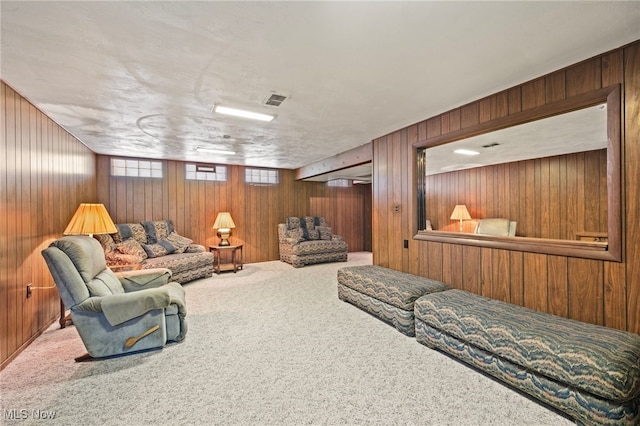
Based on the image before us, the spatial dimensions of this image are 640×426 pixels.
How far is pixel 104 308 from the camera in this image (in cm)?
233

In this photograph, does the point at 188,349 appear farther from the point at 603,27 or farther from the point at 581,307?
the point at 603,27

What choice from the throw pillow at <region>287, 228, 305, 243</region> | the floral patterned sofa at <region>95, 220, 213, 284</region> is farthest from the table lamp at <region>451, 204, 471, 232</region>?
the floral patterned sofa at <region>95, 220, 213, 284</region>

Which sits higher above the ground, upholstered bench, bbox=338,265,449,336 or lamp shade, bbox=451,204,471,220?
lamp shade, bbox=451,204,471,220

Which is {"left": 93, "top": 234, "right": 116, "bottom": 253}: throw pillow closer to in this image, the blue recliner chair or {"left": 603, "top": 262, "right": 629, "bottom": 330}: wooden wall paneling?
the blue recliner chair

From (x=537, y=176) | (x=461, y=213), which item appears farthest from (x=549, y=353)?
(x=461, y=213)

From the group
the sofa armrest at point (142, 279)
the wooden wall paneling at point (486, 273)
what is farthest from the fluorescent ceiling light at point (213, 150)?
the wooden wall paneling at point (486, 273)

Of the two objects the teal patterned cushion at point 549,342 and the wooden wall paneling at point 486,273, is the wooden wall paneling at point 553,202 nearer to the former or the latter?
the wooden wall paneling at point 486,273

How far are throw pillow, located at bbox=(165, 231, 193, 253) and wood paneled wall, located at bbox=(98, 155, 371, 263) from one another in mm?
521

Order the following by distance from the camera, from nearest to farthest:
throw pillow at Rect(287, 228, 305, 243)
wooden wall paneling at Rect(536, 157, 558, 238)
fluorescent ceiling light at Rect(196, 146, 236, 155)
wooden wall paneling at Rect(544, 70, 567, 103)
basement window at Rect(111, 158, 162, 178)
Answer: wooden wall paneling at Rect(544, 70, 567, 103) → fluorescent ceiling light at Rect(196, 146, 236, 155) → wooden wall paneling at Rect(536, 157, 558, 238) → basement window at Rect(111, 158, 162, 178) → throw pillow at Rect(287, 228, 305, 243)

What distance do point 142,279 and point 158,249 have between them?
2.06m

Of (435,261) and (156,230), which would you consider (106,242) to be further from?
(435,261)

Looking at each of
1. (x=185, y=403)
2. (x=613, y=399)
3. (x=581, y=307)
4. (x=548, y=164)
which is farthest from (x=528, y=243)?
(x=548, y=164)

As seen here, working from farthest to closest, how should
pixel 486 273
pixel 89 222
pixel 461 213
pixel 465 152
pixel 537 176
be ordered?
pixel 461 213 → pixel 537 176 → pixel 465 152 → pixel 89 222 → pixel 486 273

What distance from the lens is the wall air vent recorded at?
2697 mm
